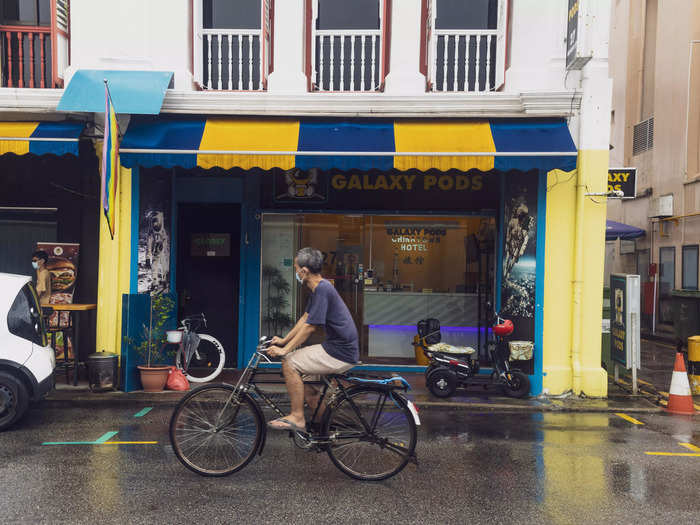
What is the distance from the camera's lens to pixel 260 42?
910 cm

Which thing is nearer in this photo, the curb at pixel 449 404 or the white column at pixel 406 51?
the curb at pixel 449 404

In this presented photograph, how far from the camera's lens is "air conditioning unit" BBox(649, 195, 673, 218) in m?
16.9

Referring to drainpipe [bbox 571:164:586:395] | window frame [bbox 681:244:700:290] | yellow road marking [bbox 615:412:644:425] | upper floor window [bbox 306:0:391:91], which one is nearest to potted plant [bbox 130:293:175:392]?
upper floor window [bbox 306:0:391:91]

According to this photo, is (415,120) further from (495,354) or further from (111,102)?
(111,102)

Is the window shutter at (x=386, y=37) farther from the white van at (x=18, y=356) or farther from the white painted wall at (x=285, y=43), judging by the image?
the white van at (x=18, y=356)

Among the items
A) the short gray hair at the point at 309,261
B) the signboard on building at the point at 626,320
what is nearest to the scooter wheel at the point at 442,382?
the signboard on building at the point at 626,320

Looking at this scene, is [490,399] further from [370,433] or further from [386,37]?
[386,37]

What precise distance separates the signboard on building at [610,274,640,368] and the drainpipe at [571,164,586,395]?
0.75 metres

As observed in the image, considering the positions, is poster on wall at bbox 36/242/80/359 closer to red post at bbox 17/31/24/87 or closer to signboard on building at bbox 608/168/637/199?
red post at bbox 17/31/24/87

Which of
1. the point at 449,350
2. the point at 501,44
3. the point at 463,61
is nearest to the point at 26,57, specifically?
the point at 463,61

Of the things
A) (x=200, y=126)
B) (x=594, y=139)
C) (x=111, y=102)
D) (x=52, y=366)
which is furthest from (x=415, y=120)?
(x=52, y=366)

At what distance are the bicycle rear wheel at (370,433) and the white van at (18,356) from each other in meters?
3.62

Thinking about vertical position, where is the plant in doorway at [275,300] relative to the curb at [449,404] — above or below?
above

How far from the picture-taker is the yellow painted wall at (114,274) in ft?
29.0
